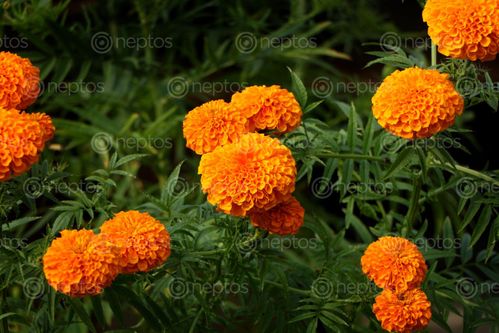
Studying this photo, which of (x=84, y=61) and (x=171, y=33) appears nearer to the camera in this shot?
(x=84, y=61)

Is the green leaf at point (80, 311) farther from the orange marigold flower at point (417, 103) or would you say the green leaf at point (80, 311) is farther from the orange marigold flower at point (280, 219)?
the orange marigold flower at point (417, 103)

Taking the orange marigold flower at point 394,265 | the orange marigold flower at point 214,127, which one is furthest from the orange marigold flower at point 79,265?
the orange marigold flower at point 394,265

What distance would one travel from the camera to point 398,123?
5.40ft

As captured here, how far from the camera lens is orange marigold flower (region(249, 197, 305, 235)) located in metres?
1.66

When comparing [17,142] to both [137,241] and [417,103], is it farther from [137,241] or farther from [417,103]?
[417,103]

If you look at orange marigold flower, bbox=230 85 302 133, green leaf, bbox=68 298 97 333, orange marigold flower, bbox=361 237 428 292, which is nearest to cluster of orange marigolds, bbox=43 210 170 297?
green leaf, bbox=68 298 97 333

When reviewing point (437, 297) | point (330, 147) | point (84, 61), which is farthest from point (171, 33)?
point (437, 297)

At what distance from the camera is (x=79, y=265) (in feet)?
4.99

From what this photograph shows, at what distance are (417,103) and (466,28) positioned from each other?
0.52 feet

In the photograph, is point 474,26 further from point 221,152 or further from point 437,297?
point 437,297

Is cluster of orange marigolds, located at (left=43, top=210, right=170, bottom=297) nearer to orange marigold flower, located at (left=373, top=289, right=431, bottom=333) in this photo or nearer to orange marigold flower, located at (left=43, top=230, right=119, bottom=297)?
orange marigold flower, located at (left=43, top=230, right=119, bottom=297)

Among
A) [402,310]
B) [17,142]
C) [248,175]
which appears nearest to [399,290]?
[402,310]

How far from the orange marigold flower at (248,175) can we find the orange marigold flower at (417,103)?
20 cm

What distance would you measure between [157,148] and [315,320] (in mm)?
1281
